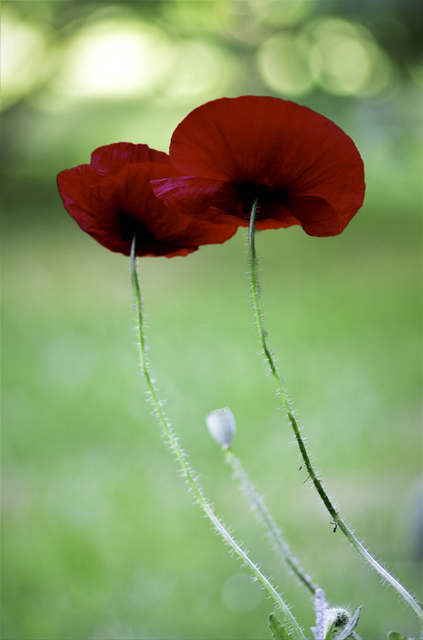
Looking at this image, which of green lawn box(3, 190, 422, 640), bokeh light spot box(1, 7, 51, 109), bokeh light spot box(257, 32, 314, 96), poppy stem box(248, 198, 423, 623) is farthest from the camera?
bokeh light spot box(257, 32, 314, 96)

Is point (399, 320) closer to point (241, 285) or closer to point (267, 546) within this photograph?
point (241, 285)

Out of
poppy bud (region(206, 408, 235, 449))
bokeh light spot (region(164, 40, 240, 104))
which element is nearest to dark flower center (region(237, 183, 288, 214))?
poppy bud (region(206, 408, 235, 449))

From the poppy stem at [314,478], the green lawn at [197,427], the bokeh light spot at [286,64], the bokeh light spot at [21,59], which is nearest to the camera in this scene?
the poppy stem at [314,478]

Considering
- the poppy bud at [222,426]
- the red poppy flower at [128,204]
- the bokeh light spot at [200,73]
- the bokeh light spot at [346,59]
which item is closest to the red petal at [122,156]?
the red poppy flower at [128,204]

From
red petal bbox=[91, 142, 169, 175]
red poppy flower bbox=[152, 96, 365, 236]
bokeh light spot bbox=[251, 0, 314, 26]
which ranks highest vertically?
bokeh light spot bbox=[251, 0, 314, 26]

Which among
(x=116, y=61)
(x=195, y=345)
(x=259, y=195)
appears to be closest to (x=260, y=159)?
(x=259, y=195)

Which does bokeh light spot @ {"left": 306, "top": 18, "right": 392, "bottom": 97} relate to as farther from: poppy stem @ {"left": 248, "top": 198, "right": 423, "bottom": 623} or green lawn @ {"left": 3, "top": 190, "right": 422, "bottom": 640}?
poppy stem @ {"left": 248, "top": 198, "right": 423, "bottom": 623}

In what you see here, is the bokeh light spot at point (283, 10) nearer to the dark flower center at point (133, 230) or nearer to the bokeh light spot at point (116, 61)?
the bokeh light spot at point (116, 61)
